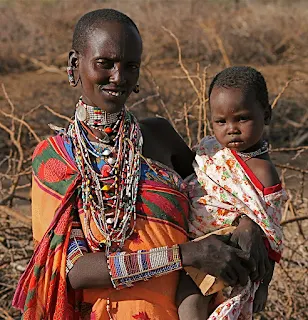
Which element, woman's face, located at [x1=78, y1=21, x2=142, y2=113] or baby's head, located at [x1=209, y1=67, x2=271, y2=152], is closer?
woman's face, located at [x1=78, y1=21, x2=142, y2=113]

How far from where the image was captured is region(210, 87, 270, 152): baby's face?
245 cm

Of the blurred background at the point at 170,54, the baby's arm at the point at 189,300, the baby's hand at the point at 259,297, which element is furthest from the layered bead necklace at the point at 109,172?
the blurred background at the point at 170,54

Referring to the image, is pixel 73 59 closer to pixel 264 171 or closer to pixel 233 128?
pixel 233 128

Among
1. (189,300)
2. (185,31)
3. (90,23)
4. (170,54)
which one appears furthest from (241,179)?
(185,31)

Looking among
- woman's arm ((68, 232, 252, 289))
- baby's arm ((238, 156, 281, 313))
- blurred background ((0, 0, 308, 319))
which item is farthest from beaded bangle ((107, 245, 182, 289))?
blurred background ((0, 0, 308, 319))

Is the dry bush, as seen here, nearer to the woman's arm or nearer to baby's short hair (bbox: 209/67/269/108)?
baby's short hair (bbox: 209/67/269/108)

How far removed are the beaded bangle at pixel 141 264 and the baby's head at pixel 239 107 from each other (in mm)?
444

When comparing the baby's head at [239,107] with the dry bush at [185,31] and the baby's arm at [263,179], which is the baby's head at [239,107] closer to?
the baby's arm at [263,179]

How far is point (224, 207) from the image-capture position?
2.48 m

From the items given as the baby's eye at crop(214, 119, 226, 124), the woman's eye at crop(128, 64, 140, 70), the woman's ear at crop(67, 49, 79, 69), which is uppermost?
the woman's ear at crop(67, 49, 79, 69)

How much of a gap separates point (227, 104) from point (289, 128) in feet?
20.2

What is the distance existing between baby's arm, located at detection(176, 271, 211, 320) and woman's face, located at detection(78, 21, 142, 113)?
587 mm

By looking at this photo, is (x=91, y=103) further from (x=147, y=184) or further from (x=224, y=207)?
(x=224, y=207)

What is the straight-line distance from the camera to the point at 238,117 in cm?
246
